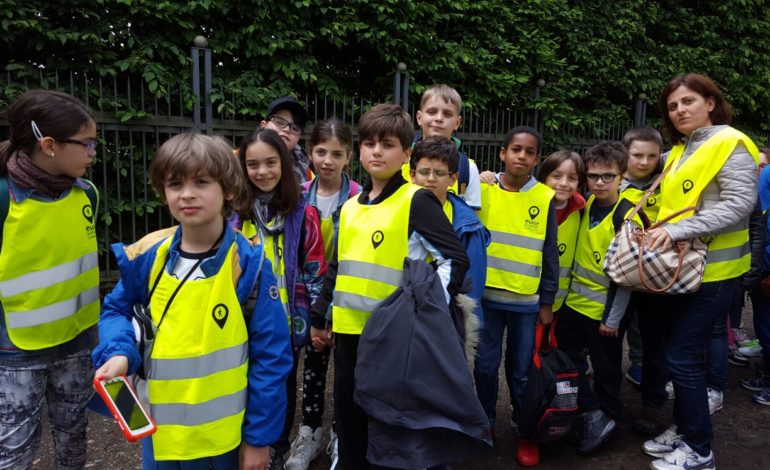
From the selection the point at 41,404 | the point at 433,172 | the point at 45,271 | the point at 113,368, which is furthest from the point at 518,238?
the point at 41,404

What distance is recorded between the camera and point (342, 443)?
246 centimetres

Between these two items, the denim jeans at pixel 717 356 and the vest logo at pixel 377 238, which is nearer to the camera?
the vest logo at pixel 377 238

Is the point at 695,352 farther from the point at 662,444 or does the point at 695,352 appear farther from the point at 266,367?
the point at 266,367

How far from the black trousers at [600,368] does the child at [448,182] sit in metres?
1.13

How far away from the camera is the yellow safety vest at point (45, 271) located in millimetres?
2100

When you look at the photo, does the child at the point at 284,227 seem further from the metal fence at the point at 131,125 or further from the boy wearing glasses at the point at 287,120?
the metal fence at the point at 131,125

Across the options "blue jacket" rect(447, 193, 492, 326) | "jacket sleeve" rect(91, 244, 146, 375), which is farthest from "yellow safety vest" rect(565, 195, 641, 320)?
"jacket sleeve" rect(91, 244, 146, 375)

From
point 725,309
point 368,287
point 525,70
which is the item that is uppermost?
point 525,70

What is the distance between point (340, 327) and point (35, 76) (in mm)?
3805

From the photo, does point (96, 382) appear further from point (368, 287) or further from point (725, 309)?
point (725, 309)

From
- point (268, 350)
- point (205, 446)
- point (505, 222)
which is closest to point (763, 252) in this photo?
point (505, 222)

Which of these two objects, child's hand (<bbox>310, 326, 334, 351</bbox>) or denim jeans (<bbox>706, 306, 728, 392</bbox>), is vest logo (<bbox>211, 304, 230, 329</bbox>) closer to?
child's hand (<bbox>310, 326, 334, 351</bbox>)

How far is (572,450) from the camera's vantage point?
10.8 feet

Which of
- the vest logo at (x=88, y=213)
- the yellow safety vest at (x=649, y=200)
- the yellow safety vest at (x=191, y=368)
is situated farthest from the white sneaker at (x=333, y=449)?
the yellow safety vest at (x=649, y=200)
